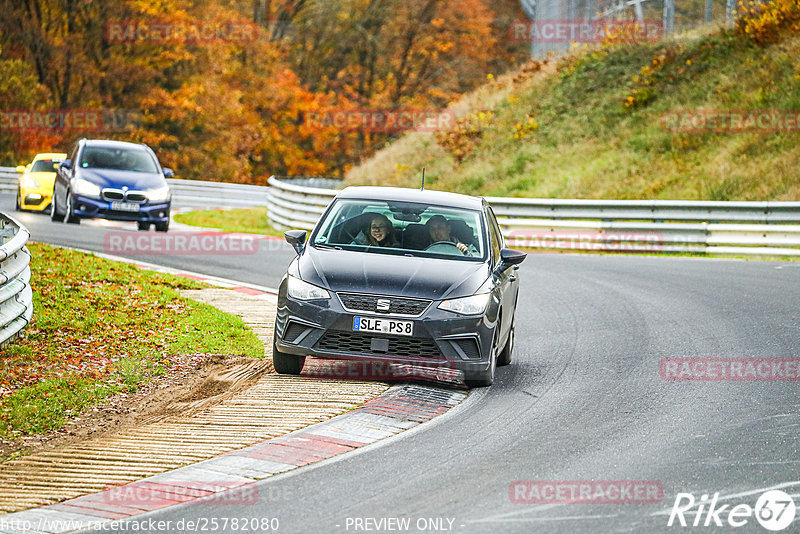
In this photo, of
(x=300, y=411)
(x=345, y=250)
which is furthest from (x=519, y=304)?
(x=300, y=411)

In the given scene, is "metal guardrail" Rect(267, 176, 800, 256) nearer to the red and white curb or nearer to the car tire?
the car tire

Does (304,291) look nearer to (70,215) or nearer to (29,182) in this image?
(70,215)

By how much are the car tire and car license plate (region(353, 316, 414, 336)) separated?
0.87 meters

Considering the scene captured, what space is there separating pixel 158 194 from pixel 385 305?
14.9m

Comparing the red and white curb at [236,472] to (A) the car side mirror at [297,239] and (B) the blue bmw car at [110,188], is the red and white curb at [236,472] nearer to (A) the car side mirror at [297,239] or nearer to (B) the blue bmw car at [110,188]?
(A) the car side mirror at [297,239]

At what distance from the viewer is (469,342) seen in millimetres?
9109

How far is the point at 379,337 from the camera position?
897 cm

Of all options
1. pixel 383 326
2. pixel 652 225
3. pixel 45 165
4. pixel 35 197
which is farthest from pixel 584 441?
pixel 45 165

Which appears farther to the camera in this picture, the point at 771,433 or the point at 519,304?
the point at 519,304

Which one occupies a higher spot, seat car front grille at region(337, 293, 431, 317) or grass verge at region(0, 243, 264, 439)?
seat car front grille at region(337, 293, 431, 317)

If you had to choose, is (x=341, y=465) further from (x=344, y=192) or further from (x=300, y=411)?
(x=344, y=192)

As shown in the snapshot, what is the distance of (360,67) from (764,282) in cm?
4625

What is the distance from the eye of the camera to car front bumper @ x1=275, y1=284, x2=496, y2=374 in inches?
353

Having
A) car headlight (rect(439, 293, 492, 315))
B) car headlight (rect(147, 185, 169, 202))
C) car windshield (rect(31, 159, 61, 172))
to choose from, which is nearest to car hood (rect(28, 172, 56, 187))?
car windshield (rect(31, 159, 61, 172))
